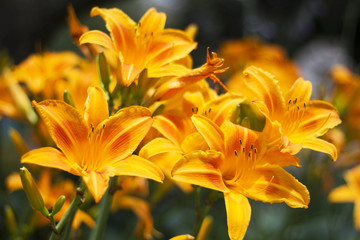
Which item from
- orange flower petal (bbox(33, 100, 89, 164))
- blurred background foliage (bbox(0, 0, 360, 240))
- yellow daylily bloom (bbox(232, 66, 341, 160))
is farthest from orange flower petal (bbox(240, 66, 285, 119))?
blurred background foliage (bbox(0, 0, 360, 240))

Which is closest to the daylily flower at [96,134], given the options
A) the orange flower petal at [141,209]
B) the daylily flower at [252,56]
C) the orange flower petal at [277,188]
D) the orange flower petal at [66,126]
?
the orange flower petal at [66,126]

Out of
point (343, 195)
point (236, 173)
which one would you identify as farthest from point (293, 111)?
point (343, 195)

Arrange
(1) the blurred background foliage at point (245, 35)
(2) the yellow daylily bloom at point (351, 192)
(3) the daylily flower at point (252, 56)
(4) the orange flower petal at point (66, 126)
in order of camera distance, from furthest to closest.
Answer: (3) the daylily flower at point (252, 56), (1) the blurred background foliage at point (245, 35), (2) the yellow daylily bloom at point (351, 192), (4) the orange flower petal at point (66, 126)

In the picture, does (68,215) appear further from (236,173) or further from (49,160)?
(236,173)

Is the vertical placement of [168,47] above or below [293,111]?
above

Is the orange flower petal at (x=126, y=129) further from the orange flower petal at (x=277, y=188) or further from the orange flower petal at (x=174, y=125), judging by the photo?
the orange flower petal at (x=277, y=188)

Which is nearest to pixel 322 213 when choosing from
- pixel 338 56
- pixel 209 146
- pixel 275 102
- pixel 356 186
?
pixel 356 186

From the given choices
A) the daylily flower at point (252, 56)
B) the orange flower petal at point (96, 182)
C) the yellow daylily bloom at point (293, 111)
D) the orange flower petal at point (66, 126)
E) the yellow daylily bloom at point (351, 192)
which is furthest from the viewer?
the daylily flower at point (252, 56)
